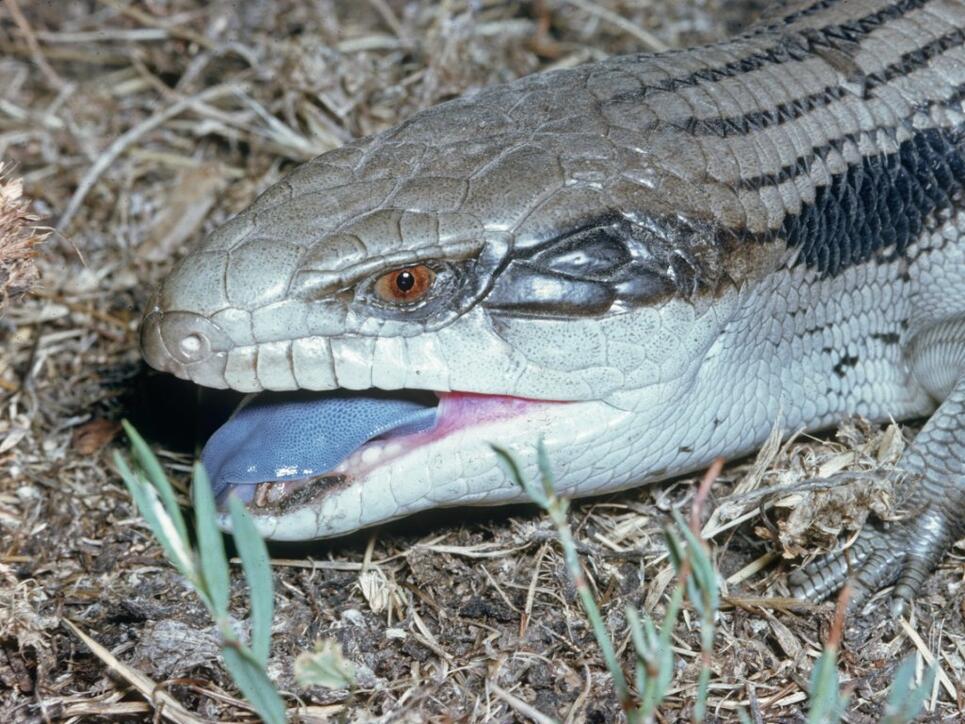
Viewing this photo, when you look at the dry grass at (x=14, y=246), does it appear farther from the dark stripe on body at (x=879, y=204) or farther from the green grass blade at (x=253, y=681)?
the dark stripe on body at (x=879, y=204)

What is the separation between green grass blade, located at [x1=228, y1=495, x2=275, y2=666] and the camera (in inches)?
82.1

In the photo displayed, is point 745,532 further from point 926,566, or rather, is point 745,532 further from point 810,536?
point 926,566

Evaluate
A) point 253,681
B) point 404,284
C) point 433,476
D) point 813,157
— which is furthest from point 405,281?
point 813,157

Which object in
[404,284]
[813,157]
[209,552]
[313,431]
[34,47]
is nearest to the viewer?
[209,552]

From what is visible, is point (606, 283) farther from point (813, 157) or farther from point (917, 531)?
point (917, 531)

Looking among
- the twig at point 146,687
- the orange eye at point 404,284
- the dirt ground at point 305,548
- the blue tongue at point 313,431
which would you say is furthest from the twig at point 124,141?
the orange eye at point 404,284

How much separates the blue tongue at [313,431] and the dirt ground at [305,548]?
0.35 meters

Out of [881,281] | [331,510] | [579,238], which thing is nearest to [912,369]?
[881,281]

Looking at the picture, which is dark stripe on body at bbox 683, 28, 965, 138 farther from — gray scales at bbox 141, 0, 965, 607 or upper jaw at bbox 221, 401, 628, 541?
upper jaw at bbox 221, 401, 628, 541

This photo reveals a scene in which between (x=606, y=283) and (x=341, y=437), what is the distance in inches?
26.8

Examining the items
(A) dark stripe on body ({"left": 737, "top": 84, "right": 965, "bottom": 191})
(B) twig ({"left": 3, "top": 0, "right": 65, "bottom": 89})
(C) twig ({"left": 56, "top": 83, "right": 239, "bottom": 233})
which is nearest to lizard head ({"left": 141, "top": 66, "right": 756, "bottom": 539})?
(A) dark stripe on body ({"left": 737, "top": 84, "right": 965, "bottom": 191})

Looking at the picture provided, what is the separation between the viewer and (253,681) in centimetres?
209

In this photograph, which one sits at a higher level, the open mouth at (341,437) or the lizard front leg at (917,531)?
the open mouth at (341,437)

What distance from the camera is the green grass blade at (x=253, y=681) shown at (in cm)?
203
